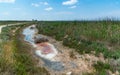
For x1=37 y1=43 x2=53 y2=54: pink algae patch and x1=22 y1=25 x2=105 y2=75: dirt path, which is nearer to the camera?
x1=22 y1=25 x2=105 y2=75: dirt path

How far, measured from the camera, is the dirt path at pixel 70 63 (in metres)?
13.6

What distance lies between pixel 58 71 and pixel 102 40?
8.77m

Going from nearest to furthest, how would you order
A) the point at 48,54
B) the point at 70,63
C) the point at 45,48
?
the point at 70,63 < the point at 48,54 < the point at 45,48

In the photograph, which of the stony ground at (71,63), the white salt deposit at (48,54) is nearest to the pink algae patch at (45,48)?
the white salt deposit at (48,54)

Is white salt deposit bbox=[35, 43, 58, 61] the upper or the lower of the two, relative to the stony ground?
upper

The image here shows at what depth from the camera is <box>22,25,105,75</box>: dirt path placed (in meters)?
13.6

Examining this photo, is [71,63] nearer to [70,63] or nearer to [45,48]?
[70,63]

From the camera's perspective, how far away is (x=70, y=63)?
15023mm

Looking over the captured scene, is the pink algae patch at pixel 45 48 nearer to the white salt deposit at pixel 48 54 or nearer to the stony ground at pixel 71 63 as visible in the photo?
the white salt deposit at pixel 48 54

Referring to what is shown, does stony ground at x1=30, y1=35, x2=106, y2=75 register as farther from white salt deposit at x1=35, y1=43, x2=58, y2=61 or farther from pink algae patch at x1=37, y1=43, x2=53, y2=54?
pink algae patch at x1=37, y1=43, x2=53, y2=54

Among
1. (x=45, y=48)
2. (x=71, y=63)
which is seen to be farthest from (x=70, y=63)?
(x=45, y=48)

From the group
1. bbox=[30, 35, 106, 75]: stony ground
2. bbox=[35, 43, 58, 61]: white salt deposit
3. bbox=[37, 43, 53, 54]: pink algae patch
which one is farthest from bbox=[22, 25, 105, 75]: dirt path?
bbox=[37, 43, 53, 54]: pink algae patch

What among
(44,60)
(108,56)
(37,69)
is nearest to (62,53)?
(44,60)

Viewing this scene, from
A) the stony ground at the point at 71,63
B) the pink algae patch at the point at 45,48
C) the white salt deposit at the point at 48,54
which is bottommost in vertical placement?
the stony ground at the point at 71,63
